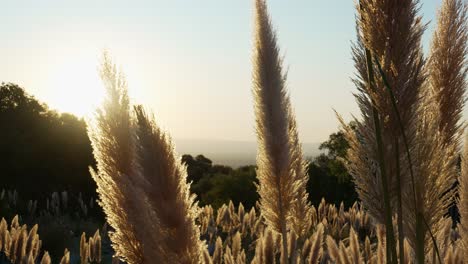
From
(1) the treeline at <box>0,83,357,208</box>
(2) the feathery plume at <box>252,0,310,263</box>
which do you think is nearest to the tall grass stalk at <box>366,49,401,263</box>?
(2) the feathery plume at <box>252,0,310,263</box>

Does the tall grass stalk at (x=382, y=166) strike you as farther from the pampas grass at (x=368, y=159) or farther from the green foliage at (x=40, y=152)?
the green foliage at (x=40, y=152)

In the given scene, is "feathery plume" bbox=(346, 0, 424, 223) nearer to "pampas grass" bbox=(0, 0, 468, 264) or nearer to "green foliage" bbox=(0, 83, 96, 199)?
"pampas grass" bbox=(0, 0, 468, 264)

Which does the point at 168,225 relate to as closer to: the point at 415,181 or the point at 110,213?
the point at 110,213

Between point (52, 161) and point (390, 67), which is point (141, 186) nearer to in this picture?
point (390, 67)

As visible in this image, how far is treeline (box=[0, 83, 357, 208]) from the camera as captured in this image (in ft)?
58.4

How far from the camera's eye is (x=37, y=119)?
20.0m

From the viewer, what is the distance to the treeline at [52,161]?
17.8 m

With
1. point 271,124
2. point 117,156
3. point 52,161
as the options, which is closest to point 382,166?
point 117,156

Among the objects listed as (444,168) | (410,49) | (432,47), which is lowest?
(444,168)

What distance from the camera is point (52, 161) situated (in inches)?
740

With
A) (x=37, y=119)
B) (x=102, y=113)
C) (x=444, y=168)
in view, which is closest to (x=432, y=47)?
(x=444, y=168)

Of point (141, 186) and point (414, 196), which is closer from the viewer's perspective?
point (141, 186)

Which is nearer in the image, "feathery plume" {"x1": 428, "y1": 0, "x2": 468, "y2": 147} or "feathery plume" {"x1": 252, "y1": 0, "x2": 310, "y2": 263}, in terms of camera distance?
"feathery plume" {"x1": 428, "y1": 0, "x2": 468, "y2": 147}

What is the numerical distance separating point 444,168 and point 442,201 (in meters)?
0.14
